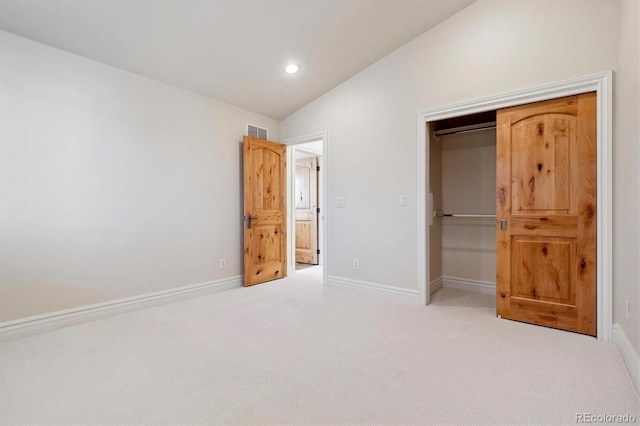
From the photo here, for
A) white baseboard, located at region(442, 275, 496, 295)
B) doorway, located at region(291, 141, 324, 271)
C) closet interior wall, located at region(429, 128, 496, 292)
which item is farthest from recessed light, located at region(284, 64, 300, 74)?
white baseboard, located at region(442, 275, 496, 295)

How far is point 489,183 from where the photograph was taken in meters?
3.78

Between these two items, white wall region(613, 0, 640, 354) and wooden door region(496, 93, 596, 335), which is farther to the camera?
wooden door region(496, 93, 596, 335)

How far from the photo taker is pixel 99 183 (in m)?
2.93

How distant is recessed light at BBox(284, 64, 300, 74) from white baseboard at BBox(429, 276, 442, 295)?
298 centimetres

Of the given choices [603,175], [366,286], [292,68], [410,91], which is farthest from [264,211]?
[603,175]

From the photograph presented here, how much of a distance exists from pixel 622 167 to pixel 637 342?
118cm

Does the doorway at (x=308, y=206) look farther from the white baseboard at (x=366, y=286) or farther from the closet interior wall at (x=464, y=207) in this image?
the closet interior wall at (x=464, y=207)

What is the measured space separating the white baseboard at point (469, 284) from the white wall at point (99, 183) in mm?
2951

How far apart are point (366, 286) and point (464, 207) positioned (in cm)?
160

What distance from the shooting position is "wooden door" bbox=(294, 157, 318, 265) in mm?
5988

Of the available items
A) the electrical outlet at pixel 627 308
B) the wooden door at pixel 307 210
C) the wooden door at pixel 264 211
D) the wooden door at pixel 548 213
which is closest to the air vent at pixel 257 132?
the wooden door at pixel 264 211

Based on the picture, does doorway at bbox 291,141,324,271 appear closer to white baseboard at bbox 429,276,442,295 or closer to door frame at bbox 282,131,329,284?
door frame at bbox 282,131,329,284

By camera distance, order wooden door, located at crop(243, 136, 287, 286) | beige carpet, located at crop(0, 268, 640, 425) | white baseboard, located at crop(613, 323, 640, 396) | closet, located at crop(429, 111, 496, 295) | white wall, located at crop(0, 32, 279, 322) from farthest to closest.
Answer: wooden door, located at crop(243, 136, 287, 286)
closet, located at crop(429, 111, 496, 295)
white wall, located at crop(0, 32, 279, 322)
white baseboard, located at crop(613, 323, 640, 396)
beige carpet, located at crop(0, 268, 640, 425)

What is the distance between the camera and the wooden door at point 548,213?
2527mm
